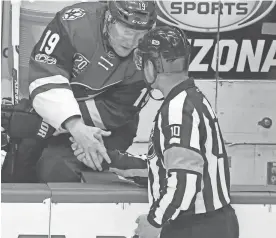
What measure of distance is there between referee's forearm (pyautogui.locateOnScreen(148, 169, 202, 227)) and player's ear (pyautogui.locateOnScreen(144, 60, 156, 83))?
1.45 feet

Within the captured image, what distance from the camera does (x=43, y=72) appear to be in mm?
4668

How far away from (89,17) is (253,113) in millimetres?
1482

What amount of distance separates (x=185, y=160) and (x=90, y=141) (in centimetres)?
81

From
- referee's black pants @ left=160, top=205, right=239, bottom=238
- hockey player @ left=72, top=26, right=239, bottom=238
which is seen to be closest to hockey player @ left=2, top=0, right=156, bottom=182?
hockey player @ left=72, top=26, right=239, bottom=238

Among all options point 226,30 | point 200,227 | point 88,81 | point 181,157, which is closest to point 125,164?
point 88,81

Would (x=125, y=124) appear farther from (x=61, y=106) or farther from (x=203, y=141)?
(x=203, y=141)

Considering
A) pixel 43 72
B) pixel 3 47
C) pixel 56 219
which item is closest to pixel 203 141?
pixel 56 219

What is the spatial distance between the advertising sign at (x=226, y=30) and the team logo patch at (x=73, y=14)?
0.94m

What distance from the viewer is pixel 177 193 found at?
3.80 meters

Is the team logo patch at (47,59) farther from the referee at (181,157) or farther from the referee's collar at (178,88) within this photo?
the referee's collar at (178,88)

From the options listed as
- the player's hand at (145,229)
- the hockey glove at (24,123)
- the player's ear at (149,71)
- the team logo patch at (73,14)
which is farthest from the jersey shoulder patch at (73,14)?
the player's hand at (145,229)

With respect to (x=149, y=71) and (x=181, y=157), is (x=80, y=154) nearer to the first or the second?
(x=149, y=71)

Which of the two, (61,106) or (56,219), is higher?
(61,106)

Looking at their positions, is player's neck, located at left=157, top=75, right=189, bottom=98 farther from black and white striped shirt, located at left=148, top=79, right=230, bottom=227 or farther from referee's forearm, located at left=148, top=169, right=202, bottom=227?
referee's forearm, located at left=148, top=169, right=202, bottom=227
